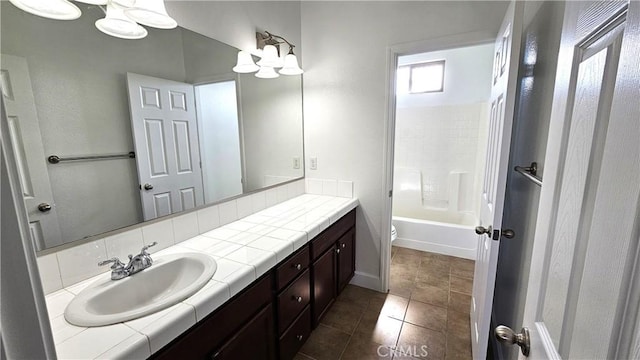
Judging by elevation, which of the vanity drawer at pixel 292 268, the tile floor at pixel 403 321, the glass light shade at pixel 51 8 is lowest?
the tile floor at pixel 403 321

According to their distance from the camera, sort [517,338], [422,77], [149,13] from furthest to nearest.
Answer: [422,77] → [149,13] → [517,338]

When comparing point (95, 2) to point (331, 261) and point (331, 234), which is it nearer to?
point (331, 234)

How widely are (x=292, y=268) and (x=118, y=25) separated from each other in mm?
1352

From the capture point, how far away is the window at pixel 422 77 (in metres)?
3.59

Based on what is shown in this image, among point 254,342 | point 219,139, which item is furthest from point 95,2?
point 254,342

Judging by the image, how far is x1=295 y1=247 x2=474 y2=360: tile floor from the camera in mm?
1684

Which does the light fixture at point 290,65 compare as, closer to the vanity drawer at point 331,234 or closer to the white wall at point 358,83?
the white wall at point 358,83

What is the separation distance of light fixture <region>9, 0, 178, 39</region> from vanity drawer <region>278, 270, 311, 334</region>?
4.48 feet

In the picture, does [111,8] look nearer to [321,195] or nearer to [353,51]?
[353,51]

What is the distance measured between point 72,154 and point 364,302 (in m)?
2.10

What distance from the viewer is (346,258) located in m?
2.18

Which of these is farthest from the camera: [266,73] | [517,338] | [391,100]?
[391,100]

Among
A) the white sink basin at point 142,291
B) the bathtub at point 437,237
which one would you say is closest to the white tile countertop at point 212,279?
the white sink basin at point 142,291

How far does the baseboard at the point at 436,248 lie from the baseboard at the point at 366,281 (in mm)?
1027
